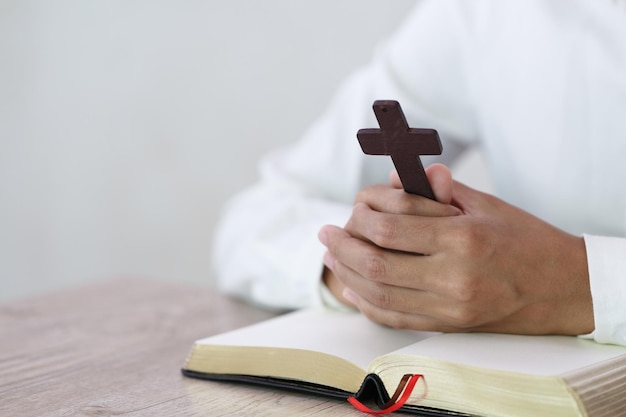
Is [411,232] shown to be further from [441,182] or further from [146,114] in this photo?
[146,114]

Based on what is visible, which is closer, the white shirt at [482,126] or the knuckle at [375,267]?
the knuckle at [375,267]

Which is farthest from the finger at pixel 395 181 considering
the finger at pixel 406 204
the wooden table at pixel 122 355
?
the wooden table at pixel 122 355

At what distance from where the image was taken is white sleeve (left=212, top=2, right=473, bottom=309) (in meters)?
1.08

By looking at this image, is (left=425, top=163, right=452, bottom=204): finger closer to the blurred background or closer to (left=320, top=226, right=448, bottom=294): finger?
(left=320, top=226, right=448, bottom=294): finger

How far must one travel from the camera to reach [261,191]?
126cm

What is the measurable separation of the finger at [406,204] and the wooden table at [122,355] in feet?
0.58

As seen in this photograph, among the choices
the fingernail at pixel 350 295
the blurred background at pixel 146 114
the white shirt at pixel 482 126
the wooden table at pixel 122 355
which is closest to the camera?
the wooden table at pixel 122 355

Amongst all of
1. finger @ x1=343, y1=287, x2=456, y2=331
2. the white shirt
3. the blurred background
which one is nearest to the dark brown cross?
finger @ x1=343, y1=287, x2=456, y2=331

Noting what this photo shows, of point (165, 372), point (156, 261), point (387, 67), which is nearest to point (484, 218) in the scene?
point (165, 372)

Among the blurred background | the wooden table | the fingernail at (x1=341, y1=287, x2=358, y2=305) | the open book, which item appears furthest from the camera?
the blurred background

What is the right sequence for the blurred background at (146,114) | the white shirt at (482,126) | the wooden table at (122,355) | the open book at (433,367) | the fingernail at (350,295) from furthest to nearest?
the blurred background at (146,114)
the white shirt at (482,126)
the fingernail at (350,295)
the wooden table at (122,355)
the open book at (433,367)

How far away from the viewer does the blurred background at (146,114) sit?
6.26ft

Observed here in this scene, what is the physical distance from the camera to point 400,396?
24.8 inches

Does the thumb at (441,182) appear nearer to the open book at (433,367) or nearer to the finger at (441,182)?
the finger at (441,182)
